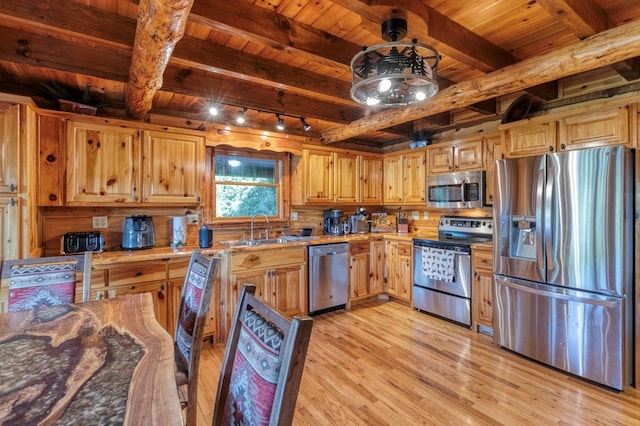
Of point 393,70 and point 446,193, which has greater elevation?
point 393,70

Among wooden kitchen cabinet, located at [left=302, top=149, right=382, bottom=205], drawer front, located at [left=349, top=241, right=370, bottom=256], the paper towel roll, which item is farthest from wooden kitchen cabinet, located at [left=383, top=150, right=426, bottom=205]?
the paper towel roll

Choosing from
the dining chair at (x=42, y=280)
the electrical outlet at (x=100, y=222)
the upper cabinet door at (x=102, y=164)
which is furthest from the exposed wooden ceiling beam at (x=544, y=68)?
the electrical outlet at (x=100, y=222)

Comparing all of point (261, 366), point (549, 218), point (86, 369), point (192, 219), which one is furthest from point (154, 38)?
point (549, 218)

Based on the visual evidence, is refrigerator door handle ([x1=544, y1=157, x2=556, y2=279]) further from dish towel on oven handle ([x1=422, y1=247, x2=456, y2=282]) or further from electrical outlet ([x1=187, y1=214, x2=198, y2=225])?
electrical outlet ([x1=187, y1=214, x2=198, y2=225])

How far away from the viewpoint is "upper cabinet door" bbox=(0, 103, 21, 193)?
7.09 ft

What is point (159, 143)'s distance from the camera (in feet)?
9.87

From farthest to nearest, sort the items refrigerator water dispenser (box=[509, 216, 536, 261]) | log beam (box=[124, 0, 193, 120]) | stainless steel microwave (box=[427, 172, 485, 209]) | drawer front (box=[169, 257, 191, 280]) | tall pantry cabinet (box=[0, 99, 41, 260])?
stainless steel microwave (box=[427, 172, 485, 209])
drawer front (box=[169, 257, 191, 280])
refrigerator water dispenser (box=[509, 216, 536, 261])
tall pantry cabinet (box=[0, 99, 41, 260])
log beam (box=[124, 0, 193, 120])

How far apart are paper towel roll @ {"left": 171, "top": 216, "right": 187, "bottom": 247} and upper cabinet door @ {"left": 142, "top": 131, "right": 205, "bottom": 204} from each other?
26cm

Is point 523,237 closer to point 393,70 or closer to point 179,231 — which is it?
point 393,70

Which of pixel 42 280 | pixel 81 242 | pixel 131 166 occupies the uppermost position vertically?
pixel 131 166

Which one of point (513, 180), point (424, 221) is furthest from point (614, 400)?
point (424, 221)

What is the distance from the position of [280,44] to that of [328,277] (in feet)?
8.60

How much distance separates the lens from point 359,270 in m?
4.07

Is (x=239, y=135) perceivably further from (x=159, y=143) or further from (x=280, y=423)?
(x=280, y=423)
